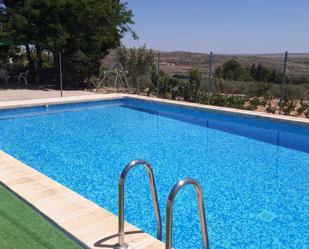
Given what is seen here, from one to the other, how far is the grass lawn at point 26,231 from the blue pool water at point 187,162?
53.7 inches

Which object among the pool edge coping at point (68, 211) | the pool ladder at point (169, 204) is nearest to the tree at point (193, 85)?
the pool edge coping at point (68, 211)

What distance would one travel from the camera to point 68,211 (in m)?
3.95

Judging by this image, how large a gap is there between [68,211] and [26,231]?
0.54m

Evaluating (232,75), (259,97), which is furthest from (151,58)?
(259,97)

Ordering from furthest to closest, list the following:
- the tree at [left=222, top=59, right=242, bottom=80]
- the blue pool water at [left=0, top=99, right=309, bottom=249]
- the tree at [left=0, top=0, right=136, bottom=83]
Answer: the tree at [left=0, top=0, right=136, bottom=83] < the tree at [left=222, top=59, right=242, bottom=80] < the blue pool water at [left=0, top=99, right=309, bottom=249]

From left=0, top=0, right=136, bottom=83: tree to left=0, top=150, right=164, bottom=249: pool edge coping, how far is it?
12251 mm

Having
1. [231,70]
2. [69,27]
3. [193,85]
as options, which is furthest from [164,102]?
[69,27]

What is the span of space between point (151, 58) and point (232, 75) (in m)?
3.85

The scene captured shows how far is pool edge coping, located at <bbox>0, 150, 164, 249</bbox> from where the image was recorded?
11.2 feet

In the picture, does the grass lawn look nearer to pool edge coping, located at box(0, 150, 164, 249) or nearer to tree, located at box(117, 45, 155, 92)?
pool edge coping, located at box(0, 150, 164, 249)

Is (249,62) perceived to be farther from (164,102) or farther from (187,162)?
(187,162)

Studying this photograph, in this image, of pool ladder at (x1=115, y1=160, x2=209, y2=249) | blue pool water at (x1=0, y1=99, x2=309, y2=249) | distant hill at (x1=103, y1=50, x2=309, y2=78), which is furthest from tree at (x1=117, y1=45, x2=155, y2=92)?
pool ladder at (x1=115, y1=160, x2=209, y2=249)

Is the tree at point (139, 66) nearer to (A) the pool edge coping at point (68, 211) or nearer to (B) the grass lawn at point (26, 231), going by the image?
(A) the pool edge coping at point (68, 211)

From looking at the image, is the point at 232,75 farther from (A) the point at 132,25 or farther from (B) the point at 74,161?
(B) the point at 74,161
